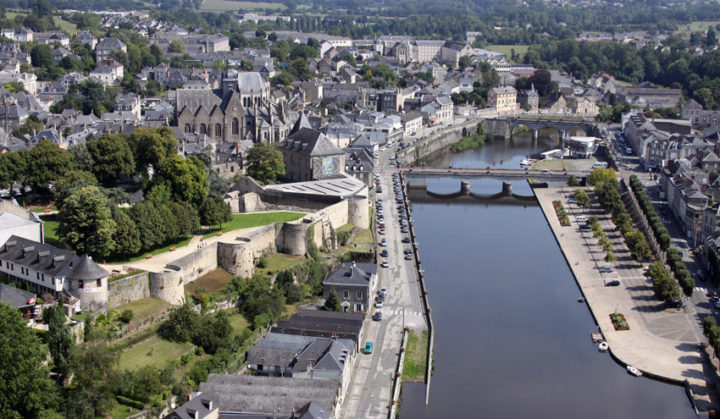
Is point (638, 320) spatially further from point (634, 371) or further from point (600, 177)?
point (600, 177)

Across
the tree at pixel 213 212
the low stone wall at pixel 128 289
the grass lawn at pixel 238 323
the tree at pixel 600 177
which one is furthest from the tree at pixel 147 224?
the tree at pixel 600 177

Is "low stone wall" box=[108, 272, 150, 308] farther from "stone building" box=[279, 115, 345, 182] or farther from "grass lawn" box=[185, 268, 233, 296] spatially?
"stone building" box=[279, 115, 345, 182]

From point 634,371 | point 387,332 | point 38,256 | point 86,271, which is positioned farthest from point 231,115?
point 634,371

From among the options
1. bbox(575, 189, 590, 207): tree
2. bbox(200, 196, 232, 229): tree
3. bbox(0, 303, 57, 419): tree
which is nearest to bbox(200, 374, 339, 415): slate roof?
bbox(0, 303, 57, 419): tree

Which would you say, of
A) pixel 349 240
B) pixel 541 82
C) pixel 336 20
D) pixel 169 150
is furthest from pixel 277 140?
pixel 336 20

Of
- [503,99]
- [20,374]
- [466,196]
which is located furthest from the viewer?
[503,99]

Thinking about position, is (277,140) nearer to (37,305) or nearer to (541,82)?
(37,305)

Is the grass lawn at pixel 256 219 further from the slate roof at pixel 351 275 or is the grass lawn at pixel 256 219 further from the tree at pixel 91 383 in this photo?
the tree at pixel 91 383
